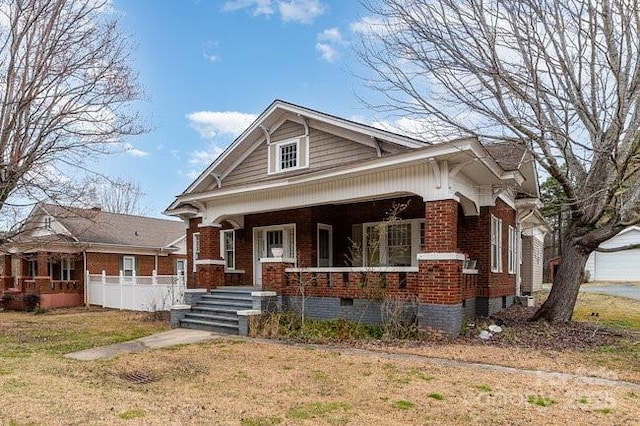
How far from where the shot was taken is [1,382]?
23.2ft

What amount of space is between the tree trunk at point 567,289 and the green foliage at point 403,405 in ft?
26.3

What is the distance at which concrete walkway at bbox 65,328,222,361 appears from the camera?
30.8 ft

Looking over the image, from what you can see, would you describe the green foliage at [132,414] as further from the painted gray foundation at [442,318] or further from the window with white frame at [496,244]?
the window with white frame at [496,244]

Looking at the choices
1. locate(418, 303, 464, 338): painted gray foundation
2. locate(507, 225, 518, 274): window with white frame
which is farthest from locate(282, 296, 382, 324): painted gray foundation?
locate(507, 225, 518, 274): window with white frame

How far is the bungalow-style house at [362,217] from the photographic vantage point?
401 inches

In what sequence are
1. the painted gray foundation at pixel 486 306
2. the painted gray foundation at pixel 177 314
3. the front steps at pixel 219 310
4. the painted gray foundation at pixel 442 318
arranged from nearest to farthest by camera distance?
the painted gray foundation at pixel 442 318 < the front steps at pixel 219 310 < the painted gray foundation at pixel 486 306 < the painted gray foundation at pixel 177 314

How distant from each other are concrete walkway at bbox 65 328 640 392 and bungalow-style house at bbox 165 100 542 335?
4.75 feet

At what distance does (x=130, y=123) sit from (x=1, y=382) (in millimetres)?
9383

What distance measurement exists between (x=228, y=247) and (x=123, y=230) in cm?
1189

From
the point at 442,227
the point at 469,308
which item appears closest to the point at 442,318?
the point at 442,227

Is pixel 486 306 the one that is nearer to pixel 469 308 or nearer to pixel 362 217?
pixel 469 308

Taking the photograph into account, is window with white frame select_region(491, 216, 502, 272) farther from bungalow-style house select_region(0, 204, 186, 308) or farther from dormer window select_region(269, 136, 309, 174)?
bungalow-style house select_region(0, 204, 186, 308)

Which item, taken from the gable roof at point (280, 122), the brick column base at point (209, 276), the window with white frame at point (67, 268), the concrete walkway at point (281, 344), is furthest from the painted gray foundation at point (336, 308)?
the window with white frame at point (67, 268)

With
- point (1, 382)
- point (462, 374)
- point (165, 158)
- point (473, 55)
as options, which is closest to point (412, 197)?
point (473, 55)
